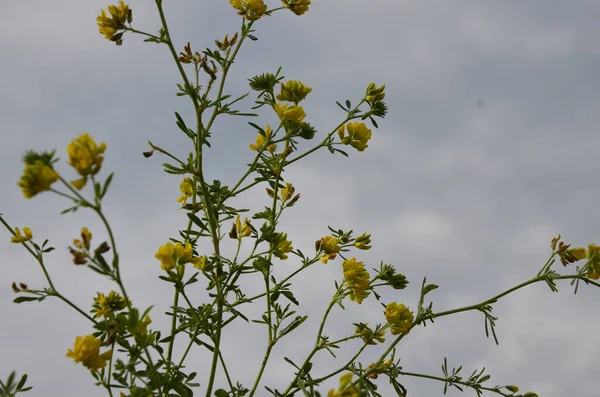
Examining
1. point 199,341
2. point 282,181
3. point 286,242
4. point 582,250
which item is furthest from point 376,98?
point 199,341

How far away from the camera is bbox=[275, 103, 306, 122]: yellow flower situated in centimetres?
295

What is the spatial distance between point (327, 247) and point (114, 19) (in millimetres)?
1361

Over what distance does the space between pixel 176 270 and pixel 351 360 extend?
2.98ft

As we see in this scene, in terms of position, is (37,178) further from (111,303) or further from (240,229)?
(240,229)

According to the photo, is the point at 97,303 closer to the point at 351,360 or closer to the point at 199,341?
the point at 199,341

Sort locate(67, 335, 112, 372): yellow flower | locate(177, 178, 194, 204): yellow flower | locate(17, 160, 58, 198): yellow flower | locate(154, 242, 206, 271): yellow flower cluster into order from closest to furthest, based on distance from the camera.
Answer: locate(17, 160, 58, 198): yellow flower, locate(67, 335, 112, 372): yellow flower, locate(154, 242, 206, 271): yellow flower cluster, locate(177, 178, 194, 204): yellow flower

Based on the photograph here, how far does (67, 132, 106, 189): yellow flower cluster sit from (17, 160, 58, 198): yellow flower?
0.06 meters

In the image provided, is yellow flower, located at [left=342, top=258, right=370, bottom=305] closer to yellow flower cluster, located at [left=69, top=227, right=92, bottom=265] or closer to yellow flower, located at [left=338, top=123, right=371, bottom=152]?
yellow flower, located at [left=338, top=123, right=371, bottom=152]

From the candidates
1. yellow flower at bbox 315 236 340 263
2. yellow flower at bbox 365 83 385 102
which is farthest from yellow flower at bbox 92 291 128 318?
yellow flower at bbox 365 83 385 102

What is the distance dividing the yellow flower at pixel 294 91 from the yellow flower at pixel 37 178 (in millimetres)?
1331

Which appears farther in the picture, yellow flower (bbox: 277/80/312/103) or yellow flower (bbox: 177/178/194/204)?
yellow flower (bbox: 177/178/194/204)

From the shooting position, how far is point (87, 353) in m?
2.42

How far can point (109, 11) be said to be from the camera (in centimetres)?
288

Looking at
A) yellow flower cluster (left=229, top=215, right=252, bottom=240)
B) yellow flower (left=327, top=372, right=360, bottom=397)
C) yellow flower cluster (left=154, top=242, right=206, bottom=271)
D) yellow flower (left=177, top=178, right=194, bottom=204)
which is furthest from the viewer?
yellow flower (left=177, top=178, right=194, bottom=204)
